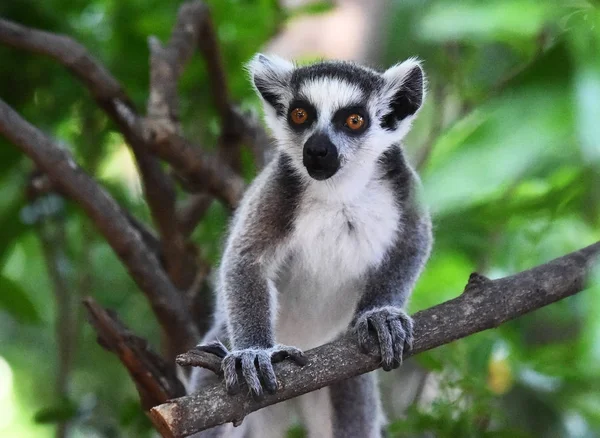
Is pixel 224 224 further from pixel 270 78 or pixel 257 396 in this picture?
pixel 257 396

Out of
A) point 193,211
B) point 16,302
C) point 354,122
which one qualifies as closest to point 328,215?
point 354,122

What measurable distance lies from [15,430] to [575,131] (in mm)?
4734

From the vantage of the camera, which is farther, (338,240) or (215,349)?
(338,240)

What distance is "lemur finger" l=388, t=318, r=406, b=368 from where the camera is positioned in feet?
6.91

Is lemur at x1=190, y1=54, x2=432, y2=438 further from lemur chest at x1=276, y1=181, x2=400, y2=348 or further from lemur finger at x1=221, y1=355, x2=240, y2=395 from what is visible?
lemur finger at x1=221, y1=355, x2=240, y2=395

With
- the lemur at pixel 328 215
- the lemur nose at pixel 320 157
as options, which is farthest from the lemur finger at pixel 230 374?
the lemur nose at pixel 320 157

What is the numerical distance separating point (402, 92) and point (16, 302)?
1867 mm

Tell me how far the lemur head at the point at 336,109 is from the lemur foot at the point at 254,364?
70 cm

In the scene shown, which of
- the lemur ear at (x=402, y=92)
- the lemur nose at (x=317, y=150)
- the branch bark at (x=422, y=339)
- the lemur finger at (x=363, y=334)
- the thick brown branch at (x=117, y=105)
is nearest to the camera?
the branch bark at (x=422, y=339)

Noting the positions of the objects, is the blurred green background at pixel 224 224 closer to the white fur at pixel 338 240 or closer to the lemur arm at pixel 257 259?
the white fur at pixel 338 240

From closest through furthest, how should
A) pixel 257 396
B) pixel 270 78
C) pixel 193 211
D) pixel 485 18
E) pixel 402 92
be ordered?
pixel 485 18 → pixel 257 396 → pixel 402 92 → pixel 270 78 → pixel 193 211

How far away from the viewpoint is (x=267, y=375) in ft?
6.32

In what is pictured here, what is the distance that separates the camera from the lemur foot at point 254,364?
6.16ft

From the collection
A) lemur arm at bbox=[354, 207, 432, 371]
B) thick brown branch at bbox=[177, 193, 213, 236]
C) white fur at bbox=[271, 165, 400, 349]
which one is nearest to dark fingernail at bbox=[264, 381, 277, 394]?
lemur arm at bbox=[354, 207, 432, 371]
